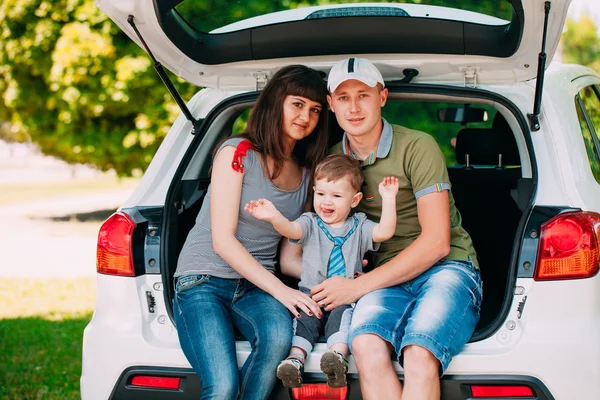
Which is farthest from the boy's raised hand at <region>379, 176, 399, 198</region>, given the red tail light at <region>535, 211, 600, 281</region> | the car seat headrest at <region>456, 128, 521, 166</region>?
the car seat headrest at <region>456, 128, 521, 166</region>

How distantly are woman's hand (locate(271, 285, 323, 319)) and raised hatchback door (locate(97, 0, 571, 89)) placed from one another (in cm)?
106

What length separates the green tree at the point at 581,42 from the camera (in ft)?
115

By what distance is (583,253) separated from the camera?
8.39 ft

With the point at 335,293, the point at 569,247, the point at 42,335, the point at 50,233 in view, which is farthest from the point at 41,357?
the point at 50,233

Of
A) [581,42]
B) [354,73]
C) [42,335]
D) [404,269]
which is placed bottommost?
[42,335]

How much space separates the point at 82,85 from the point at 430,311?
41.5ft

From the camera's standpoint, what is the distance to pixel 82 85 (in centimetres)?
1421

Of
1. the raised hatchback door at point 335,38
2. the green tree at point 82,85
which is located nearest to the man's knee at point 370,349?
the raised hatchback door at point 335,38

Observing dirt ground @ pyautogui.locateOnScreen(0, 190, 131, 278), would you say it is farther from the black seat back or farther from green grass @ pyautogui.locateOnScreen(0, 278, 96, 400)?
the black seat back

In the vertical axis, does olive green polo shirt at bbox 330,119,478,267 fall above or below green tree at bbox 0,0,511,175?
below

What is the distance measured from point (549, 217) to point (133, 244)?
1526 millimetres

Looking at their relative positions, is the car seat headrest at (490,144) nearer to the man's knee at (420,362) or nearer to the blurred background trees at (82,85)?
the man's knee at (420,362)

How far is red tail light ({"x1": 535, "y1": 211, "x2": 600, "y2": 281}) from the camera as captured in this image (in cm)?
256

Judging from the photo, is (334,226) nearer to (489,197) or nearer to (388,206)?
(388,206)
